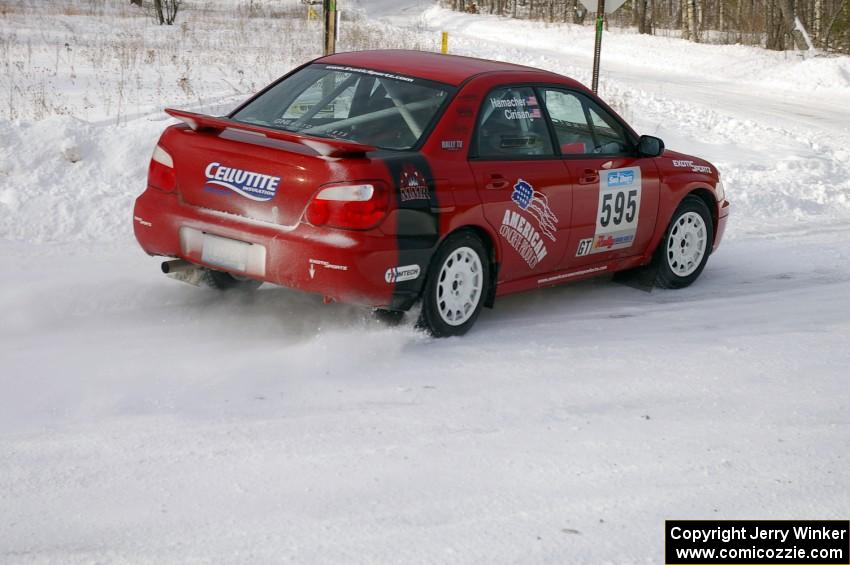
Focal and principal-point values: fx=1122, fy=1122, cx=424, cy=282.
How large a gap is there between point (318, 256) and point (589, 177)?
2.18 metres

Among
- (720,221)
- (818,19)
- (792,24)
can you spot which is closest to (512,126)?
(720,221)

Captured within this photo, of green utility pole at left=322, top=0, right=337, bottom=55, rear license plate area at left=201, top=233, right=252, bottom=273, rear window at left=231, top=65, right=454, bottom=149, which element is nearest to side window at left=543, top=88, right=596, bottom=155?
rear window at left=231, top=65, right=454, bottom=149

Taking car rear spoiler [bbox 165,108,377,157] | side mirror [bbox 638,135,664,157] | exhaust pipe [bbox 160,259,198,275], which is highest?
car rear spoiler [bbox 165,108,377,157]

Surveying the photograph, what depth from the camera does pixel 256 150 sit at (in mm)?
5969

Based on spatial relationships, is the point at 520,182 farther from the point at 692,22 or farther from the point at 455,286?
the point at 692,22

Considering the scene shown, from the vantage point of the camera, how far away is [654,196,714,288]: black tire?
26.3ft

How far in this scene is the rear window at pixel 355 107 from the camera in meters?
6.32

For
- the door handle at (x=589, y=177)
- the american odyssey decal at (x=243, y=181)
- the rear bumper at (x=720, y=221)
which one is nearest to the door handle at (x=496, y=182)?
the door handle at (x=589, y=177)

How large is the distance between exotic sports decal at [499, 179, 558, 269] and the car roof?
743 millimetres

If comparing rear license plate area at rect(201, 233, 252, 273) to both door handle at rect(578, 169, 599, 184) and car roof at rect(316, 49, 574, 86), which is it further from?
door handle at rect(578, 169, 599, 184)

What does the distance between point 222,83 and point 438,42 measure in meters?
24.6

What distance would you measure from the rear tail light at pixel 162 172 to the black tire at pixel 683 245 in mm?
3546

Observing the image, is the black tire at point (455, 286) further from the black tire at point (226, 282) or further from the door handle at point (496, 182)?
the black tire at point (226, 282)

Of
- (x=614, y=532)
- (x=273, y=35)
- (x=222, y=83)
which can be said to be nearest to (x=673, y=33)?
(x=273, y=35)
